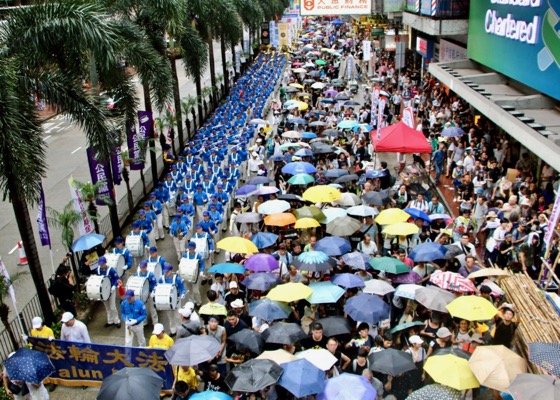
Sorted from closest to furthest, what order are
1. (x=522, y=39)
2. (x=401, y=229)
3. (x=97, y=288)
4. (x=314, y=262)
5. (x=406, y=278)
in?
(x=314, y=262), (x=406, y=278), (x=97, y=288), (x=401, y=229), (x=522, y=39)

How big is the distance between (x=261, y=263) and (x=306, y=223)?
2.12 m

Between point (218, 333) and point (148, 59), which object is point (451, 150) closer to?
point (148, 59)

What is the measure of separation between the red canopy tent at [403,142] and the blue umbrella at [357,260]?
6.88 metres

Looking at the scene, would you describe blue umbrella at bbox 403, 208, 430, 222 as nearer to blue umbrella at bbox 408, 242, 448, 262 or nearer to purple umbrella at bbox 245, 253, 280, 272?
blue umbrella at bbox 408, 242, 448, 262

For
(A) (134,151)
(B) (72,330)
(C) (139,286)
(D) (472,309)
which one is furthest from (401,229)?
(A) (134,151)

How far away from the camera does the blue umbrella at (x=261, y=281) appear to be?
10.5m

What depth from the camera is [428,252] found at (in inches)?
435

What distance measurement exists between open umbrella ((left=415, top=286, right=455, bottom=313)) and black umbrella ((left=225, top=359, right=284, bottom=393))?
292 cm

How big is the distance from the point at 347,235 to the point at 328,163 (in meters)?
6.60

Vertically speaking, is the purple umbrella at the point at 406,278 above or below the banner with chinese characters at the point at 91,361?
above

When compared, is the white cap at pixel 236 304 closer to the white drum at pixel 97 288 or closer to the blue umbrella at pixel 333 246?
the blue umbrella at pixel 333 246

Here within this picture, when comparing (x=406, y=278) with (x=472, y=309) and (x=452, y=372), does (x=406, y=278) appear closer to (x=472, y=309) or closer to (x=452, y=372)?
(x=472, y=309)

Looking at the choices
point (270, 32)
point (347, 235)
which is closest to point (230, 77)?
point (270, 32)

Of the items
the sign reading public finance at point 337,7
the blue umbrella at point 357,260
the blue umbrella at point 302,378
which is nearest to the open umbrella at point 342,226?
the blue umbrella at point 357,260
